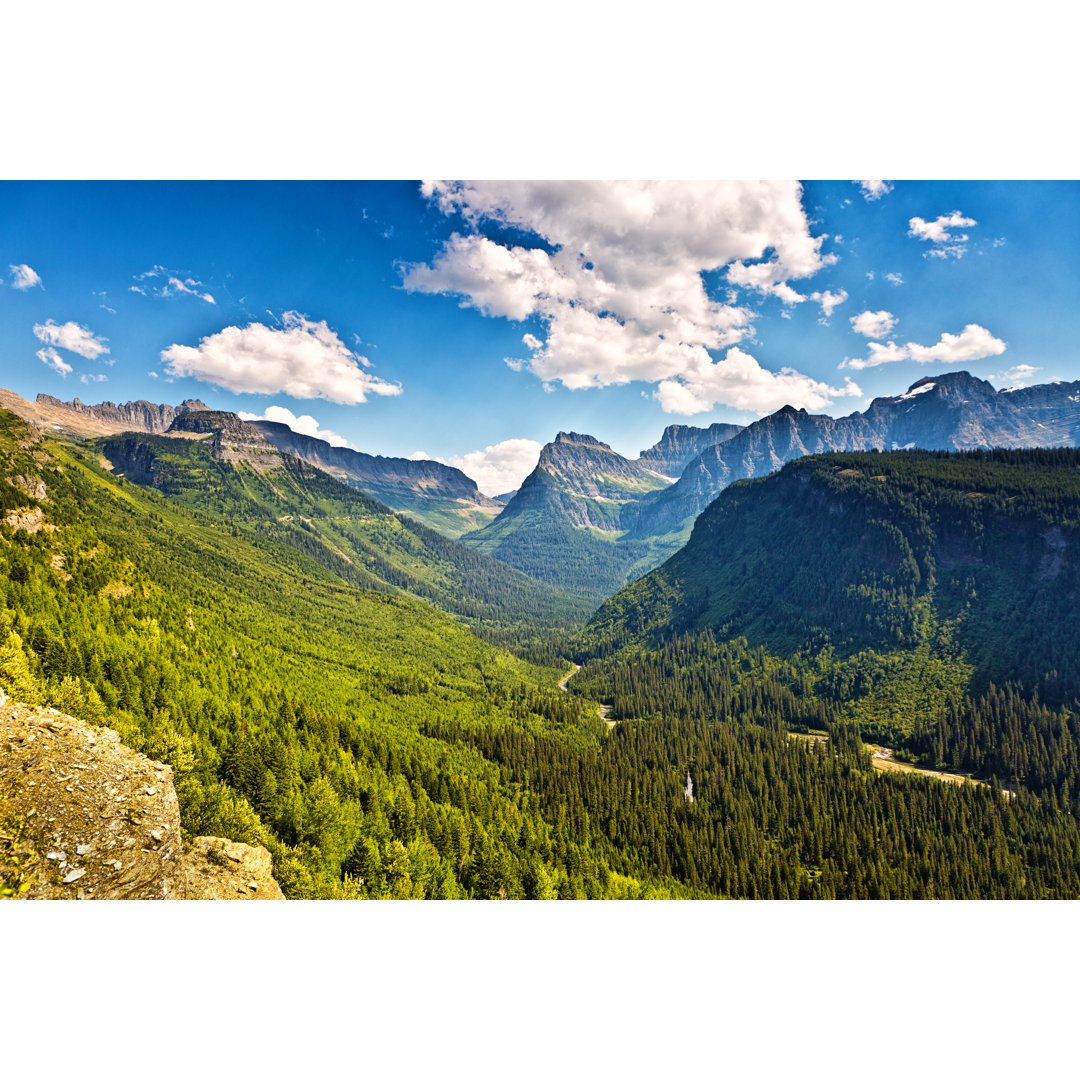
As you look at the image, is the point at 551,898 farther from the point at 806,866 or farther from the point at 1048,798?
the point at 1048,798

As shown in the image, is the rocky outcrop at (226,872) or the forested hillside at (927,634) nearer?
the rocky outcrop at (226,872)

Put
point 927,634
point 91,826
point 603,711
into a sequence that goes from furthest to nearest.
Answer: point 603,711 → point 927,634 → point 91,826

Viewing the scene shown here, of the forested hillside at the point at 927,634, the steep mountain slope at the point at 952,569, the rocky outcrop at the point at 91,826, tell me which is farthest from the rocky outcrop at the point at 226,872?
the steep mountain slope at the point at 952,569

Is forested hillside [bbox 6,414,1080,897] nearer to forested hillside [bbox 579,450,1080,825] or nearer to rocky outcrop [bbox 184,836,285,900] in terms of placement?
forested hillside [bbox 579,450,1080,825]

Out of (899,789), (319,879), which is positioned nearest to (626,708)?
(899,789)

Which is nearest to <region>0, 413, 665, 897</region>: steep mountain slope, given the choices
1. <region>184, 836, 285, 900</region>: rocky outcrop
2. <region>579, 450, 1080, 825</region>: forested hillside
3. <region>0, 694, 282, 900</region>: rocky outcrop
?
<region>0, 694, 282, 900</region>: rocky outcrop

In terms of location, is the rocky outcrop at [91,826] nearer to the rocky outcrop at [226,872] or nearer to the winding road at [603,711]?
the rocky outcrop at [226,872]

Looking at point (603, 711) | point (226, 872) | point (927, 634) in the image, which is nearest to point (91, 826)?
point (226, 872)

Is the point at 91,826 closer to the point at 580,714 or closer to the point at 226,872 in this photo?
the point at 226,872
